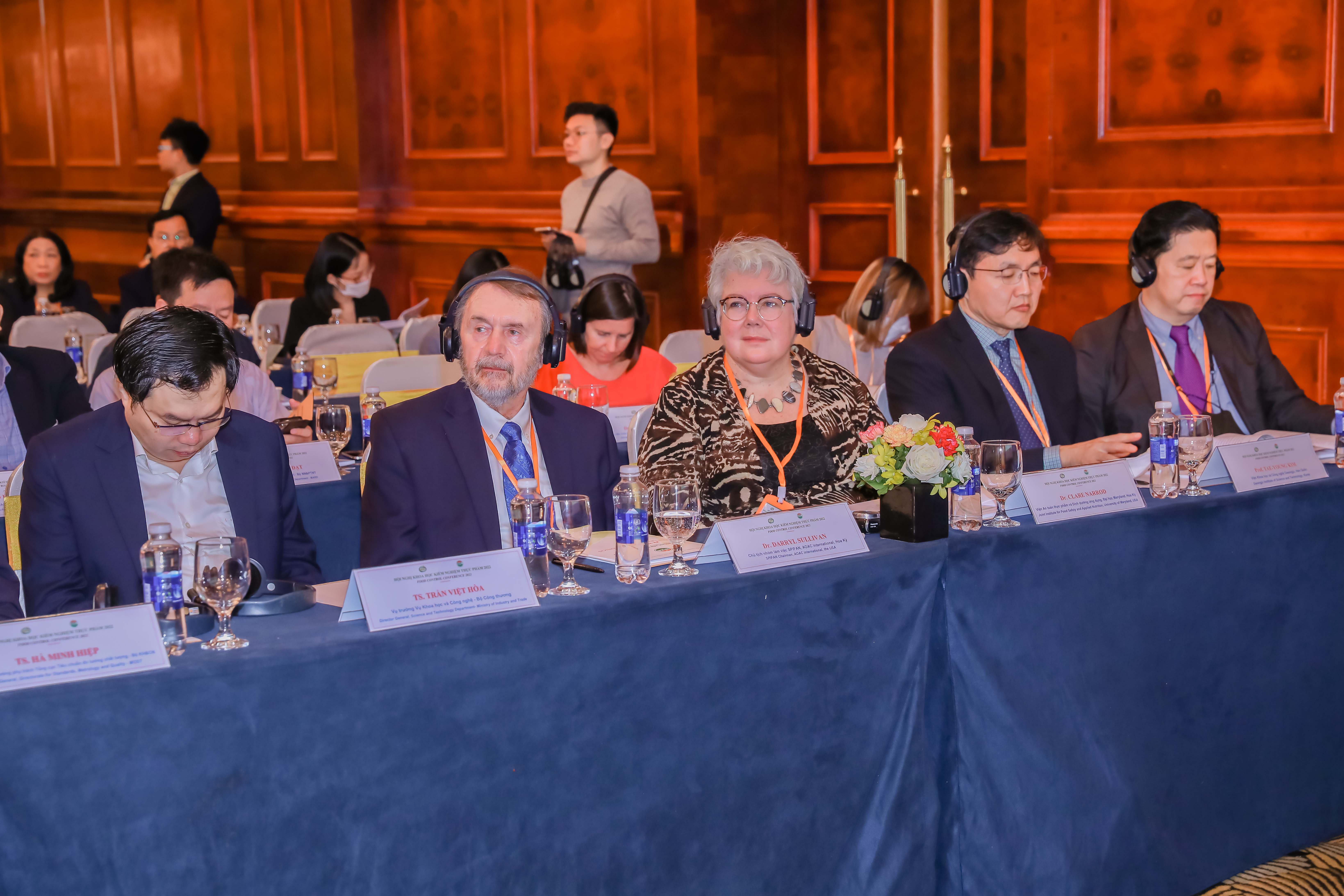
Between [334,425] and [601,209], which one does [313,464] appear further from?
[601,209]

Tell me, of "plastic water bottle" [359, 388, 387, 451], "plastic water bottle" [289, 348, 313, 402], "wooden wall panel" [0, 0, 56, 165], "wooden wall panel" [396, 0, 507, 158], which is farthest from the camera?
"wooden wall panel" [0, 0, 56, 165]

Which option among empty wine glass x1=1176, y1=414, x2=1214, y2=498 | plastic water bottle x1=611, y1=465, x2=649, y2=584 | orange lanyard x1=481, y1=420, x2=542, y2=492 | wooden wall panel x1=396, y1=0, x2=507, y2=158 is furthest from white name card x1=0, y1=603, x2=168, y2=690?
wooden wall panel x1=396, y1=0, x2=507, y2=158

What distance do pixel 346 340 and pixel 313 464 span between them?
8.69ft

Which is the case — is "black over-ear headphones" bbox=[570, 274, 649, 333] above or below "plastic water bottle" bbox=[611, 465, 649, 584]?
above

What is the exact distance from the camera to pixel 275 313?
8172 millimetres

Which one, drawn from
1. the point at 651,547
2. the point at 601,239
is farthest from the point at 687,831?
the point at 601,239

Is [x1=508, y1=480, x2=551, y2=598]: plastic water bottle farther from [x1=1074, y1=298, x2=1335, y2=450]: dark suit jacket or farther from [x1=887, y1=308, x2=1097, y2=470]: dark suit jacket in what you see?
[x1=1074, y1=298, x2=1335, y2=450]: dark suit jacket

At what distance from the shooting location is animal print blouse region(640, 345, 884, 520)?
113 inches

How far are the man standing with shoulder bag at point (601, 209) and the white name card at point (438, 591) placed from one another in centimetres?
468

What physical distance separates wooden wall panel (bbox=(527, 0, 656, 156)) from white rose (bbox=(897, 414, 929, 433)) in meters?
5.45

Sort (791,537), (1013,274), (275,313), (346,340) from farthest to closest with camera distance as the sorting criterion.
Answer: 1. (275,313)
2. (346,340)
3. (1013,274)
4. (791,537)

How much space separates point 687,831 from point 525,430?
0.96 metres

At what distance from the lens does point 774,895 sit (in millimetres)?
2125

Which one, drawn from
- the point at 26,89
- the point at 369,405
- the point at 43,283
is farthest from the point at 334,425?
the point at 26,89
